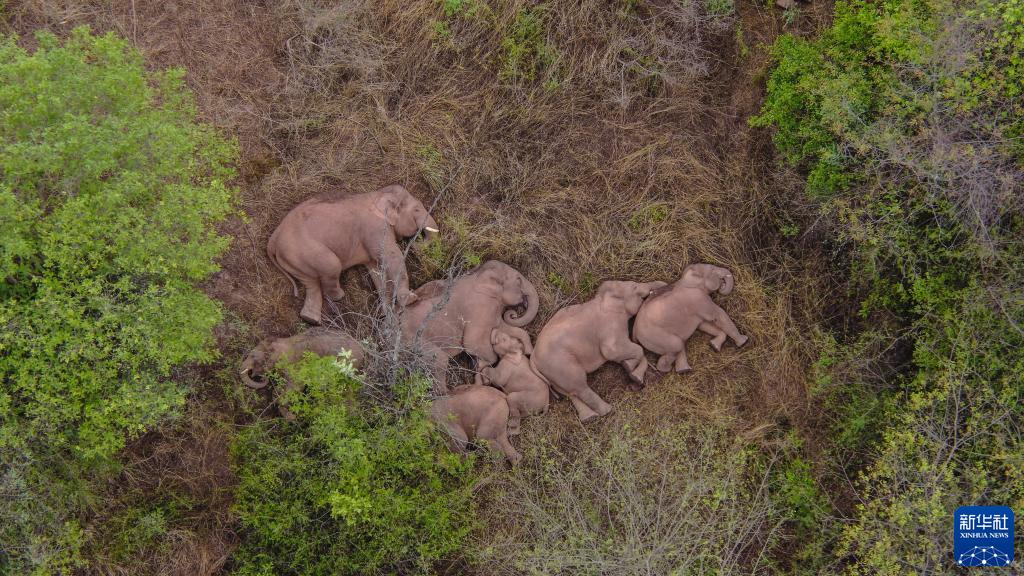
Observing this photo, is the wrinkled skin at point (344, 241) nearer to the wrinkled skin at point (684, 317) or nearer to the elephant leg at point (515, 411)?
the elephant leg at point (515, 411)

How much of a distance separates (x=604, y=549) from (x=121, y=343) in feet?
14.2

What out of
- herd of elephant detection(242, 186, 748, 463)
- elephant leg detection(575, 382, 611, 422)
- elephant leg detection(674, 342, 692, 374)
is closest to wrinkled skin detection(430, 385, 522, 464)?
herd of elephant detection(242, 186, 748, 463)

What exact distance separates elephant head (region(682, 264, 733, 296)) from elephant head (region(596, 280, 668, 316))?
1.33 ft

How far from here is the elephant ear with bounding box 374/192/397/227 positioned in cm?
624

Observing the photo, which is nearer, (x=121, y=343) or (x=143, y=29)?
(x=121, y=343)

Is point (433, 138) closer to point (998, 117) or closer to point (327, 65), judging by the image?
point (327, 65)

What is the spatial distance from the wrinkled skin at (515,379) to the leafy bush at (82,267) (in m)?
2.51

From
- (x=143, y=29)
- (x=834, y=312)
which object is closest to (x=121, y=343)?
(x=143, y=29)

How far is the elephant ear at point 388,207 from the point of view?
20.5 ft

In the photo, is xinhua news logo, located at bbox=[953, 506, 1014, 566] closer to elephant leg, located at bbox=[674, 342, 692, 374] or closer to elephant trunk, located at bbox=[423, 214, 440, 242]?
elephant leg, located at bbox=[674, 342, 692, 374]

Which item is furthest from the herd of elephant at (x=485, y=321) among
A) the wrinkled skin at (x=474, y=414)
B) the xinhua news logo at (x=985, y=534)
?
the xinhua news logo at (x=985, y=534)

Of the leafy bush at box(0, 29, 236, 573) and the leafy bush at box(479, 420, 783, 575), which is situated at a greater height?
the leafy bush at box(0, 29, 236, 573)

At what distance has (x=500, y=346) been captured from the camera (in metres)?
6.20

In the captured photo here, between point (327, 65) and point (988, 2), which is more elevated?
point (988, 2)
